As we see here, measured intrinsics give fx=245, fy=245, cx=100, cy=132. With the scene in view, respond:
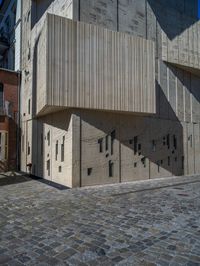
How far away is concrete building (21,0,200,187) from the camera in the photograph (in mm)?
9320

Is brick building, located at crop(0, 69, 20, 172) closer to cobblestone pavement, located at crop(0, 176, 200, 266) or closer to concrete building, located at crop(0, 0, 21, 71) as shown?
concrete building, located at crop(0, 0, 21, 71)

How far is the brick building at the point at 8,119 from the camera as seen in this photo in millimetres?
14304

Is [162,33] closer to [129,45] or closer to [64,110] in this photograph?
[129,45]

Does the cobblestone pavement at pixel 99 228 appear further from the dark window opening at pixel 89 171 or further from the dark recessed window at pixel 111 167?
the dark recessed window at pixel 111 167

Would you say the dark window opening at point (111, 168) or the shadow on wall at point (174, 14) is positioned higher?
the shadow on wall at point (174, 14)

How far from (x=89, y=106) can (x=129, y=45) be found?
10.9ft

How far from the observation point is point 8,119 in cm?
1468

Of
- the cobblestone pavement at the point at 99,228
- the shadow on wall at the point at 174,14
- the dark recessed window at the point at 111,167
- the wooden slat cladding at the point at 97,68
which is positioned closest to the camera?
the cobblestone pavement at the point at 99,228

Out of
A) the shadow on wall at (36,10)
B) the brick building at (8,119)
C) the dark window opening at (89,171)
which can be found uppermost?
the shadow on wall at (36,10)

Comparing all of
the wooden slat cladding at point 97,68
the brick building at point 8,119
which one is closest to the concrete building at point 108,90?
the wooden slat cladding at point 97,68

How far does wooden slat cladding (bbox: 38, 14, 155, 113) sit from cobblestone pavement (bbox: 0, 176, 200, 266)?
3692 millimetres

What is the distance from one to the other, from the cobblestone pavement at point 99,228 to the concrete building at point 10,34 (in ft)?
37.3

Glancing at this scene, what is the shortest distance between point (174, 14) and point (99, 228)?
13.5 meters

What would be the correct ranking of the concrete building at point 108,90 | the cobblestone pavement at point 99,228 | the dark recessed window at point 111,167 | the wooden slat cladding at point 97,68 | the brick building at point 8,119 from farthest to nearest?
the brick building at point 8,119 < the dark recessed window at point 111,167 < the concrete building at point 108,90 < the wooden slat cladding at point 97,68 < the cobblestone pavement at point 99,228
